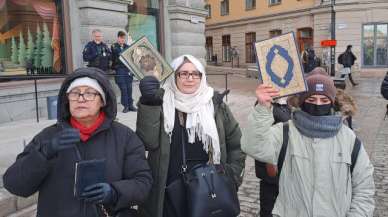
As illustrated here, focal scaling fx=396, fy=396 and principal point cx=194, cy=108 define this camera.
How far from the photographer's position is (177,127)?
8.98ft

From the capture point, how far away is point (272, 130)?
2.47 metres

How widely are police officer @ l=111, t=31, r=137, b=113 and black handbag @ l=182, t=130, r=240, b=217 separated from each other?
7.04 m

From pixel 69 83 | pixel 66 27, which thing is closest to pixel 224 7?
pixel 66 27

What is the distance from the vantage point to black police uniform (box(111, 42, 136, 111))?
942cm

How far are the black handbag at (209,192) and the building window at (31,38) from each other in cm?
736

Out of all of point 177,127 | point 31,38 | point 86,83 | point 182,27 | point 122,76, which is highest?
point 182,27

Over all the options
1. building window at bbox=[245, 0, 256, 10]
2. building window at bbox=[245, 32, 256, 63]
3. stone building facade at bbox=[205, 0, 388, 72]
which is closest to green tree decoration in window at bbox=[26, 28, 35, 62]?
stone building facade at bbox=[205, 0, 388, 72]

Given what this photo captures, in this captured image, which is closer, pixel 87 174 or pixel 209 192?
pixel 87 174

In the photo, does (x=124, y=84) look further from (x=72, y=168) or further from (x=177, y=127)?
(x=72, y=168)

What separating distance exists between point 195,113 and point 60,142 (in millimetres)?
1024

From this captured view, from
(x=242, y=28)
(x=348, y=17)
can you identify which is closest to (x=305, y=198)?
(x=348, y=17)

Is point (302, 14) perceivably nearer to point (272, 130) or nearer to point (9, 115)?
point (9, 115)

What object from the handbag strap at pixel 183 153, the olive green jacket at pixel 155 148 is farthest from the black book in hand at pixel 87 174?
the handbag strap at pixel 183 153

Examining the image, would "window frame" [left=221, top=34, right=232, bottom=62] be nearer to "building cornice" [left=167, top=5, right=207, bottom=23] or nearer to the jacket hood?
"building cornice" [left=167, top=5, right=207, bottom=23]
